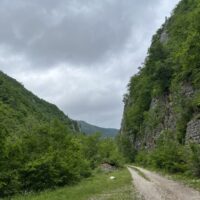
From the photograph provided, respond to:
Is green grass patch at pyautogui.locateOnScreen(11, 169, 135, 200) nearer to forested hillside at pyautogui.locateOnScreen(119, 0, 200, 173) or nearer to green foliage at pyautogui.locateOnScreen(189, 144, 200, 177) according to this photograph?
green foliage at pyautogui.locateOnScreen(189, 144, 200, 177)

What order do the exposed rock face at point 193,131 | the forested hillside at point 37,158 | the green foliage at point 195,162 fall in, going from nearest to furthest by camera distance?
1. the forested hillside at point 37,158
2. the green foliage at point 195,162
3. the exposed rock face at point 193,131

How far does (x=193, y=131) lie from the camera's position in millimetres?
44438

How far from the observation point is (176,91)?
59.4 meters

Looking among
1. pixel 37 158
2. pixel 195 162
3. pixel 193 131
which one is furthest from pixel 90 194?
pixel 193 131

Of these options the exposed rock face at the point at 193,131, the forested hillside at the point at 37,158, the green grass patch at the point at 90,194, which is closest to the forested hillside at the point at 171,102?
the exposed rock face at the point at 193,131

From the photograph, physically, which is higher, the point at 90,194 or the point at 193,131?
the point at 193,131

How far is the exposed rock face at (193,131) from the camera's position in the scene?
1685 inches

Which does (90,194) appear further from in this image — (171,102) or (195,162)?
(171,102)

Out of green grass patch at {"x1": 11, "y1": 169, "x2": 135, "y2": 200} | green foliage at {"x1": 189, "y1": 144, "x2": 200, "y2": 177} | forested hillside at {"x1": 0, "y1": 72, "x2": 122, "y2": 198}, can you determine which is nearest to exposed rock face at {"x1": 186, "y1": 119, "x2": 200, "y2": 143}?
green foliage at {"x1": 189, "y1": 144, "x2": 200, "y2": 177}

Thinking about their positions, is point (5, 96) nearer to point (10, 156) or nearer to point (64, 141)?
point (64, 141)

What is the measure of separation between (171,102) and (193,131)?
21.0 meters

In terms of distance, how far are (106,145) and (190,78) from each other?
25.6 metres

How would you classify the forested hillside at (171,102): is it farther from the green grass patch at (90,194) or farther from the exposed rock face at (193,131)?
the green grass patch at (90,194)

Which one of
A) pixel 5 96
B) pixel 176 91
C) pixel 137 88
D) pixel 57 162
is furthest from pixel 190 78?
pixel 5 96
